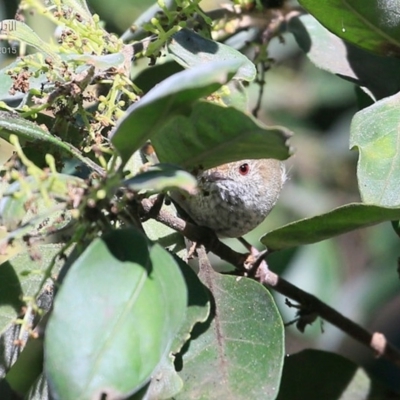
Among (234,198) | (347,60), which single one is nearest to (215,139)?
(347,60)

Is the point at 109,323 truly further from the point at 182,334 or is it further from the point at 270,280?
the point at 270,280

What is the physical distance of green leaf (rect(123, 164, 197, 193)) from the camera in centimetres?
99

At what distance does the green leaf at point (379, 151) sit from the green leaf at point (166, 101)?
0.49 metres

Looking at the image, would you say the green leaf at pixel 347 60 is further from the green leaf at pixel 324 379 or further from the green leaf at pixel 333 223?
the green leaf at pixel 324 379

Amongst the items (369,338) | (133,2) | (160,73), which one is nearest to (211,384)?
(369,338)

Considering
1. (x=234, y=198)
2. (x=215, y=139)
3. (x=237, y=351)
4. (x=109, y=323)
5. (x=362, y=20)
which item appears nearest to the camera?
(x=109, y=323)

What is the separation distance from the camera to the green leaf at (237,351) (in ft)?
4.48

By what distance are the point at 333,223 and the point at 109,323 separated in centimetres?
54

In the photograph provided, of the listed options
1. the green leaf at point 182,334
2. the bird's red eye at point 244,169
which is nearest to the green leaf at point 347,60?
the bird's red eye at point 244,169

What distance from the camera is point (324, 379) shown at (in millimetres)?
2008

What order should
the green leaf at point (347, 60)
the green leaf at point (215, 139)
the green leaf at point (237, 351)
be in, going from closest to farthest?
the green leaf at point (215, 139) < the green leaf at point (237, 351) < the green leaf at point (347, 60)

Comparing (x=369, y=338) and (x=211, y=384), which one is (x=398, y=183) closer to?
(x=211, y=384)

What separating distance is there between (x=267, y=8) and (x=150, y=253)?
1.29 metres

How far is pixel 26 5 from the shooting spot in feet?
4.49
